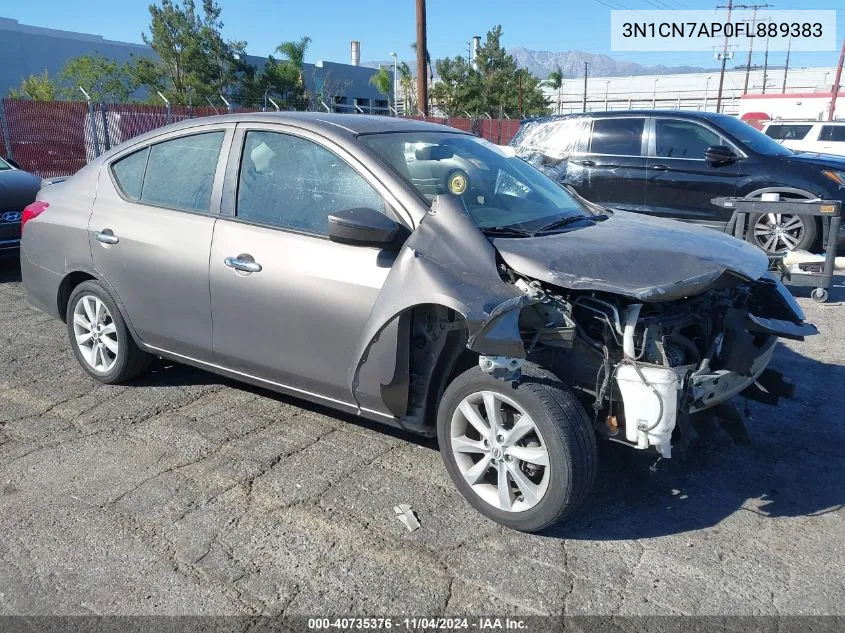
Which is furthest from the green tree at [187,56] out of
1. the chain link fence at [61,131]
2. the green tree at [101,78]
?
the chain link fence at [61,131]

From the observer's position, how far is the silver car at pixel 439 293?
3.03 metres

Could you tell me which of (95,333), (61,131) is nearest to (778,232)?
(95,333)

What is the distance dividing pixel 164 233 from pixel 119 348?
0.91 metres

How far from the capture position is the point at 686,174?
28.9 ft

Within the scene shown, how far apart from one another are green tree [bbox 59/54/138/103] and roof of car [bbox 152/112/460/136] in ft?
122

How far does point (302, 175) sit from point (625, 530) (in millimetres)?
2362

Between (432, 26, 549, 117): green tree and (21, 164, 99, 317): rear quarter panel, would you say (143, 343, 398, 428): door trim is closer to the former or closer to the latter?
(21, 164, 99, 317): rear quarter panel

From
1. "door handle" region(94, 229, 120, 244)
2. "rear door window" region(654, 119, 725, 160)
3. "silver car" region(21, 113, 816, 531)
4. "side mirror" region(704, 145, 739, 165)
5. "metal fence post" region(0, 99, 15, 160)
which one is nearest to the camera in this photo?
"silver car" region(21, 113, 816, 531)

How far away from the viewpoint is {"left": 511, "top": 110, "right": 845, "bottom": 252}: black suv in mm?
8148

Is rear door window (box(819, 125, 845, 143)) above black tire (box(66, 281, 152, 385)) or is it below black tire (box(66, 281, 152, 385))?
above

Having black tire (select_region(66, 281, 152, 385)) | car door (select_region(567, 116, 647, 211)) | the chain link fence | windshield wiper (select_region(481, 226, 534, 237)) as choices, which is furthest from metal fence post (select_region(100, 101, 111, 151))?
windshield wiper (select_region(481, 226, 534, 237))

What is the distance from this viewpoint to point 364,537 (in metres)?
3.15

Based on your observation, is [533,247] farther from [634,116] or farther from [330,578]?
[634,116]

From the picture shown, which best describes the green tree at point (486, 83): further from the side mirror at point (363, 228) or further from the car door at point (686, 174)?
the side mirror at point (363, 228)
